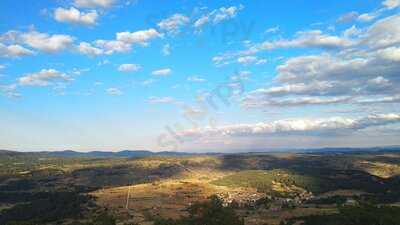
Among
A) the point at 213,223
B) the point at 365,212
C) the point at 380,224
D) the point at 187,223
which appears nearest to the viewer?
the point at 213,223

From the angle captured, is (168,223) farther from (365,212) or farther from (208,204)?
(365,212)

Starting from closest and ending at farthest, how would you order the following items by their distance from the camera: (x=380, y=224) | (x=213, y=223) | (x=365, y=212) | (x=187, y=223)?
(x=213, y=223) → (x=187, y=223) → (x=380, y=224) → (x=365, y=212)

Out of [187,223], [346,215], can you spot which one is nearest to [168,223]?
[187,223]

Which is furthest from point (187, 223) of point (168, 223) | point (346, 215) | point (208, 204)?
point (346, 215)

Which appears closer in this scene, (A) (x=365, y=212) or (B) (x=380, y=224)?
(B) (x=380, y=224)

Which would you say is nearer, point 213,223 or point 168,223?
point 213,223

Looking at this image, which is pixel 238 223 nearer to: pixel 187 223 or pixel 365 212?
pixel 187 223

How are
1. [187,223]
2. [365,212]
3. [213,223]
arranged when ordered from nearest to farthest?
1. [213,223]
2. [187,223]
3. [365,212]

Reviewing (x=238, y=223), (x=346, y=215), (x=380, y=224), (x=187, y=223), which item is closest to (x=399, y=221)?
(x=380, y=224)
